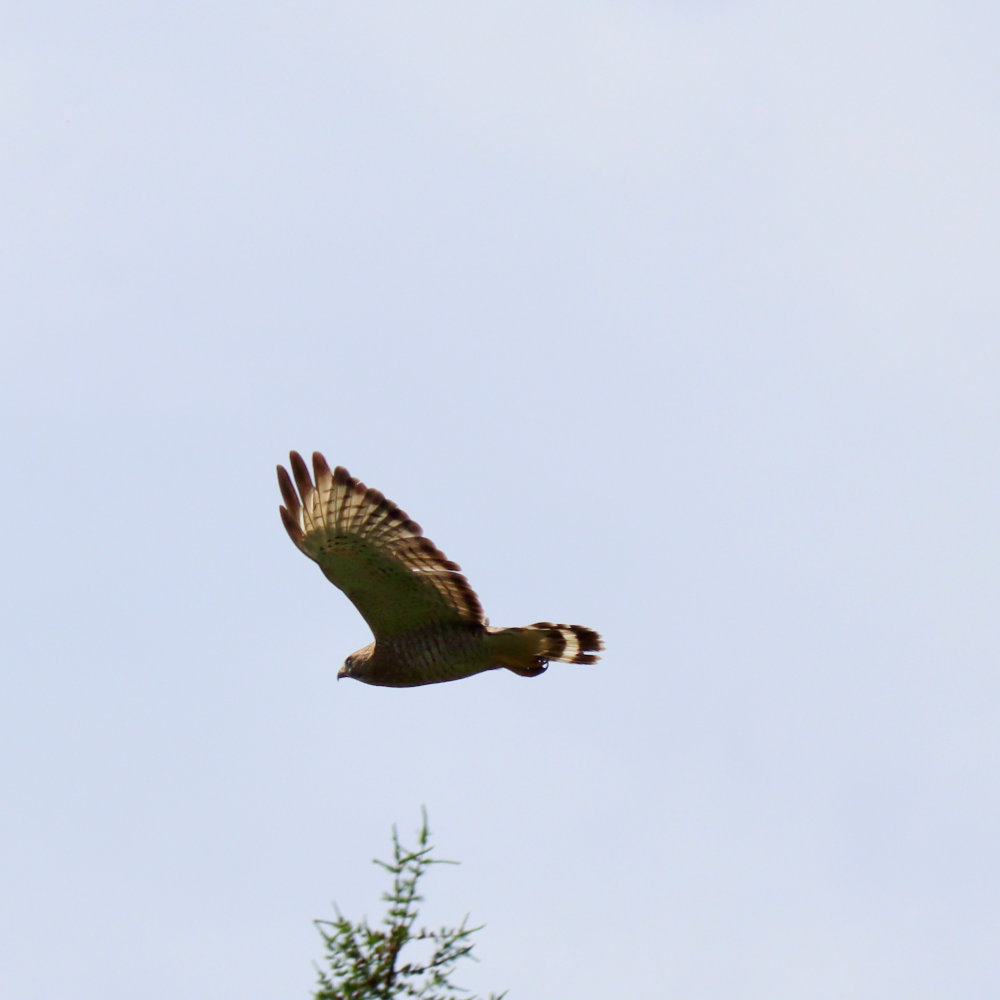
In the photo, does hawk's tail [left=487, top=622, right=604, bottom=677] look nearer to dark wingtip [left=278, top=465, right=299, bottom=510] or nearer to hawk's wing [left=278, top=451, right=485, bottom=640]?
hawk's wing [left=278, top=451, right=485, bottom=640]

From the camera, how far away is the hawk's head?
1052 centimetres

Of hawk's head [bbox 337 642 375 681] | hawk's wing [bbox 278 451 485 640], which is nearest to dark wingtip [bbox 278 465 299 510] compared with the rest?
hawk's wing [bbox 278 451 485 640]

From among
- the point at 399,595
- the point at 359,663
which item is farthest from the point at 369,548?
the point at 359,663

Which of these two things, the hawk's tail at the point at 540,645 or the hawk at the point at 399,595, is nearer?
the hawk at the point at 399,595

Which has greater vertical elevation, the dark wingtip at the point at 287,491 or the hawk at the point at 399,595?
the dark wingtip at the point at 287,491

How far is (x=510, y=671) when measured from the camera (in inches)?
414

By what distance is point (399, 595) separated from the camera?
33.0 ft

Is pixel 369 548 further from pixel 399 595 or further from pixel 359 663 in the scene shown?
pixel 359 663

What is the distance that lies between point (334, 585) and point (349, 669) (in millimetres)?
779

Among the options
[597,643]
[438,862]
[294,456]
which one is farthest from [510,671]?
[438,862]

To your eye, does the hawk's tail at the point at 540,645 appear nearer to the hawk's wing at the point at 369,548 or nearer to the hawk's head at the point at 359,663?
the hawk's wing at the point at 369,548

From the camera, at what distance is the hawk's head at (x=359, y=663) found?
34.5 feet

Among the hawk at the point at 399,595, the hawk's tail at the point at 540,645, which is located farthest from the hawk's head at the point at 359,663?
the hawk's tail at the point at 540,645

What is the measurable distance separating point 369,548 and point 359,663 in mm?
1124
